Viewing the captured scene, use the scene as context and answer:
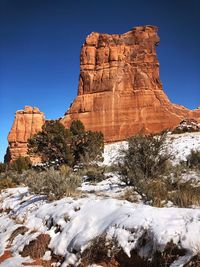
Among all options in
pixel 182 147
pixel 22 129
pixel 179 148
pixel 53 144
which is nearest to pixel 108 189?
pixel 179 148

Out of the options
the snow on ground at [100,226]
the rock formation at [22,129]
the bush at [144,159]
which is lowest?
the snow on ground at [100,226]

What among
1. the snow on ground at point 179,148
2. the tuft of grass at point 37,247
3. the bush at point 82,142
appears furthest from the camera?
the bush at point 82,142

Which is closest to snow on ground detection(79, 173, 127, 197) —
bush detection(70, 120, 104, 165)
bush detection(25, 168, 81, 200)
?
bush detection(25, 168, 81, 200)

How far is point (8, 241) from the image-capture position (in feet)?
27.1

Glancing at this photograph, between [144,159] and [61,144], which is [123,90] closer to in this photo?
[61,144]

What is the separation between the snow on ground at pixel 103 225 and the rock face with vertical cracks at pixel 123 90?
52.0 meters

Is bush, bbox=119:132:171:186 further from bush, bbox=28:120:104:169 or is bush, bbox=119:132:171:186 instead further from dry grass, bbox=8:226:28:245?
bush, bbox=28:120:104:169

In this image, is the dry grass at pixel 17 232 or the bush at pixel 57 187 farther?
the bush at pixel 57 187

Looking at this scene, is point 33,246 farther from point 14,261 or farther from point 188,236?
point 188,236

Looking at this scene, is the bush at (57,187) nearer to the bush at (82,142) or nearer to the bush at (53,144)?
the bush at (82,142)

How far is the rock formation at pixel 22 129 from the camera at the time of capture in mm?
67188

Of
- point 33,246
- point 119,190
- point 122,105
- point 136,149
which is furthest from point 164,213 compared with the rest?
point 122,105

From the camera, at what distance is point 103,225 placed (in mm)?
6352

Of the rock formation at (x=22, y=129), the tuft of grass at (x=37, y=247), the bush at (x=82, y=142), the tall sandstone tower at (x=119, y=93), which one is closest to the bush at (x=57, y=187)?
the tuft of grass at (x=37, y=247)
